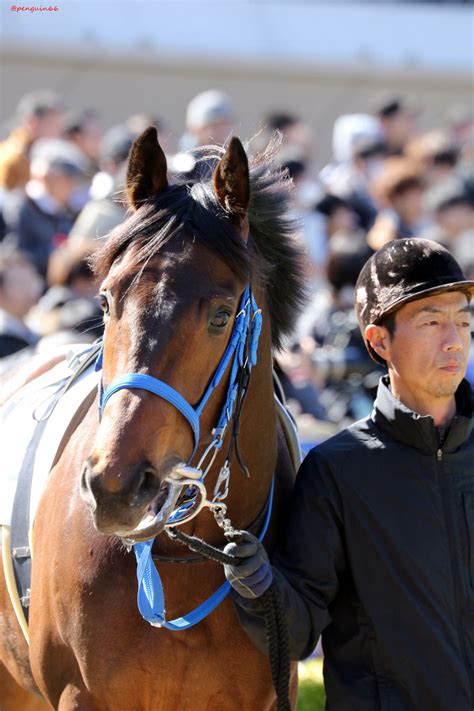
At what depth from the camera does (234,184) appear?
3.15 m

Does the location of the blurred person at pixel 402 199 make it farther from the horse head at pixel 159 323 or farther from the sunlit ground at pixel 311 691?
the horse head at pixel 159 323

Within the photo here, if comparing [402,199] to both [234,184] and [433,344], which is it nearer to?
[433,344]

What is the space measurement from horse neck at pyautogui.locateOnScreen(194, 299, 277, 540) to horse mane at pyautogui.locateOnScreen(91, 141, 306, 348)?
0.22 metres

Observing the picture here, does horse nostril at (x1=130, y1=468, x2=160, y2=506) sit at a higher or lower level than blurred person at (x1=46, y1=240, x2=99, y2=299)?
lower

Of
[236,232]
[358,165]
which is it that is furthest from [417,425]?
[358,165]

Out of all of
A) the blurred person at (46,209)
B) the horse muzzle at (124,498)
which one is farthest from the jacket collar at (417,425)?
the blurred person at (46,209)

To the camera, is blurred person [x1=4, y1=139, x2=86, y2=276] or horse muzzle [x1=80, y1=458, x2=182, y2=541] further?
blurred person [x1=4, y1=139, x2=86, y2=276]

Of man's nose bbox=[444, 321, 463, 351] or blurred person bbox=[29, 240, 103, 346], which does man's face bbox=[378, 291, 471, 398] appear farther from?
blurred person bbox=[29, 240, 103, 346]

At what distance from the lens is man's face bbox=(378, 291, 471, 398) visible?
3.23 metres

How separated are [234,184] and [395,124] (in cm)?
941

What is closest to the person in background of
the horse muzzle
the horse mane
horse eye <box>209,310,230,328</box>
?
the horse mane

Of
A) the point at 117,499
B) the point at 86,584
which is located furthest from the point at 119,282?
the point at 86,584

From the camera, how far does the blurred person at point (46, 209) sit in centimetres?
852

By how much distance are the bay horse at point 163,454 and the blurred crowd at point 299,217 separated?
42 centimetres
